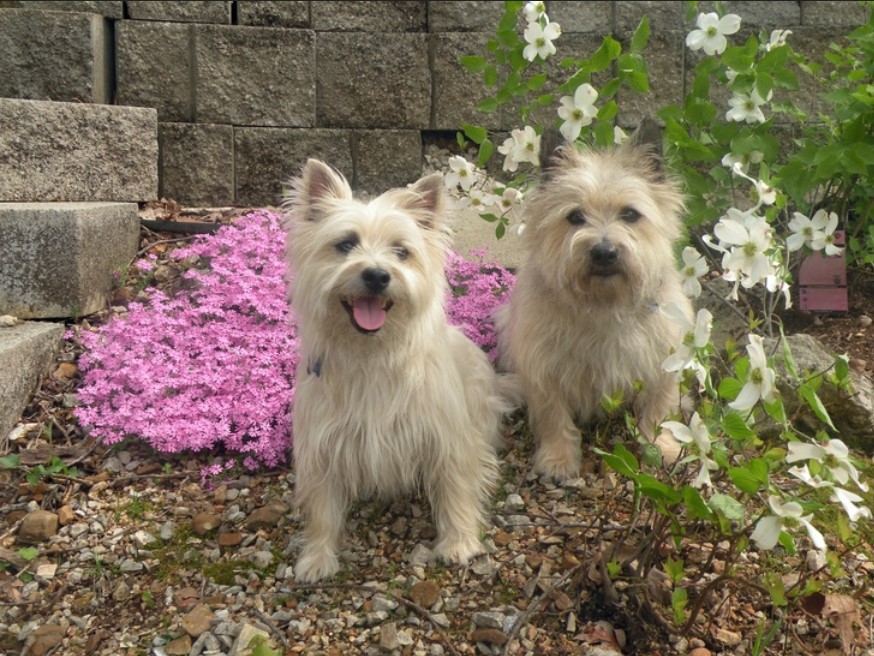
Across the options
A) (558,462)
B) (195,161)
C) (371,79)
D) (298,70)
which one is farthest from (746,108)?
(195,161)

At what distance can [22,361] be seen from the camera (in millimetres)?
3836

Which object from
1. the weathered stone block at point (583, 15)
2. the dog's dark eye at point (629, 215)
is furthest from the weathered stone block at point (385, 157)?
the dog's dark eye at point (629, 215)

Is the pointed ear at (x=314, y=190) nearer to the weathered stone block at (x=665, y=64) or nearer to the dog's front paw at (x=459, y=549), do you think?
the dog's front paw at (x=459, y=549)

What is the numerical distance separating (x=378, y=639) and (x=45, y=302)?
287 centimetres

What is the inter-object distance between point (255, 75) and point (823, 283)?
13.5ft

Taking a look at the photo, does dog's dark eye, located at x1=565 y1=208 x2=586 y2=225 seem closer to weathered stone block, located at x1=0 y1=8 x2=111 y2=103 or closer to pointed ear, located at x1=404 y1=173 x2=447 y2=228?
pointed ear, located at x1=404 y1=173 x2=447 y2=228

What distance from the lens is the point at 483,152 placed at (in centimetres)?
371

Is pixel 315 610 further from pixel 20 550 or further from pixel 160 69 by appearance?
pixel 160 69

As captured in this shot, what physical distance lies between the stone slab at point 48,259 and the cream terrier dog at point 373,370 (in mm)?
1838

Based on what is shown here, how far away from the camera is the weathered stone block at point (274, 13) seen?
18.6 ft

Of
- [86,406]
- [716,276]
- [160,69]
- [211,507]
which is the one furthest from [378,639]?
[160,69]

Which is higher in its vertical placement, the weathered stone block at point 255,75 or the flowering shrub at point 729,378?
the weathered stone block at point 255,75

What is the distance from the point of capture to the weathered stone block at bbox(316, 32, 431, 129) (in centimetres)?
577

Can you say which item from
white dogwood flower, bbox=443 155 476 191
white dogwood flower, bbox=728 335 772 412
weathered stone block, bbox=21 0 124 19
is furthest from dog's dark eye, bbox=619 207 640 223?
weathered stone block, bbox=21 0 124 19
